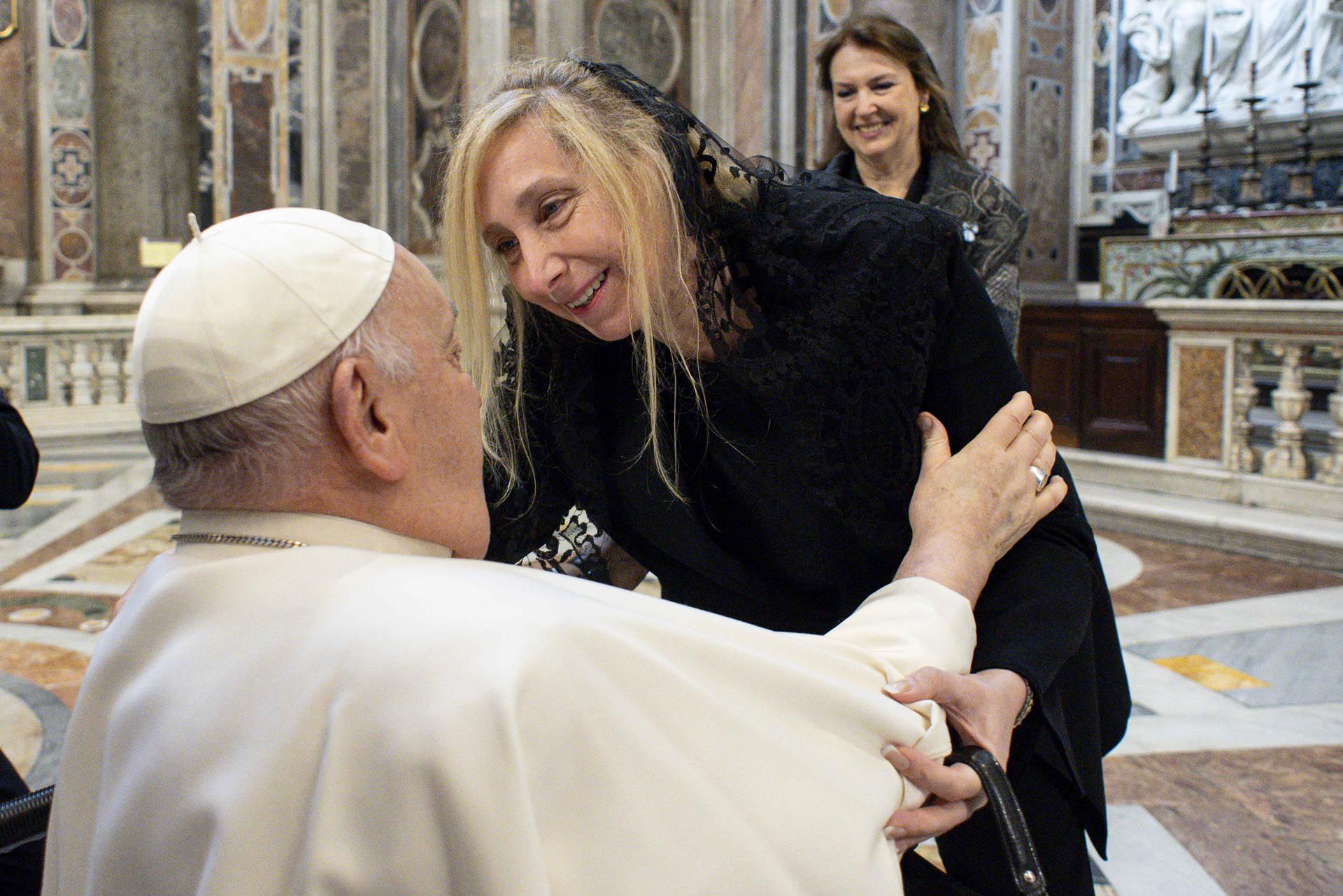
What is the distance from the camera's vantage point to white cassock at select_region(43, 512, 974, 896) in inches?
33.9

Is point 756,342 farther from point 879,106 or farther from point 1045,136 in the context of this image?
point 1045,136

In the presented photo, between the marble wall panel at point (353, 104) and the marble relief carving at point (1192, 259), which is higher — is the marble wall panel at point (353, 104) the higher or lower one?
the higher one

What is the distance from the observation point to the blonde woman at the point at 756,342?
1561 mm

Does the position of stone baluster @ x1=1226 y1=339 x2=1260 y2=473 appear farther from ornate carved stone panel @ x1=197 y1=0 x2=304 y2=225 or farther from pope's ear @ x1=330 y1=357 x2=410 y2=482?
ornate carved stone panel @ x1=197 y1=0 x2=304 y2=225

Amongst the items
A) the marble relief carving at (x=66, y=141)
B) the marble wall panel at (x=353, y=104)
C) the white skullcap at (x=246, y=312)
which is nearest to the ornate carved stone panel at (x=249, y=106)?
the marble wall panel at (x=353, y=104)

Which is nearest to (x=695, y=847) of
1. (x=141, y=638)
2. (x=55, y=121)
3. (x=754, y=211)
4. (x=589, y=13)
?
(x=141, y=638)

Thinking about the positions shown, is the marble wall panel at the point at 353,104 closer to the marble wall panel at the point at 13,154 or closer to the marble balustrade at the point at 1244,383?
the marble wall panel at the point at 13,154

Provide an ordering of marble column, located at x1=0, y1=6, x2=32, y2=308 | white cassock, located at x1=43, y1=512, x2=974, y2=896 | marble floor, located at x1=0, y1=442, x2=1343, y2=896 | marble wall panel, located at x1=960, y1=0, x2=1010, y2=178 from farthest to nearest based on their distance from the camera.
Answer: marble column, located at x1=0, y1=6, x2=32, y2=308 → marble wall panel, located at x1=960, y1=0, x2=1010, y2=178 → marble floor, located at x1=0, y1=442, x2=1343, y2=896 → white cassock, located at x1=43, y1=512, x2=974, y2=896

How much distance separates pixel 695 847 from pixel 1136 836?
2258 mm

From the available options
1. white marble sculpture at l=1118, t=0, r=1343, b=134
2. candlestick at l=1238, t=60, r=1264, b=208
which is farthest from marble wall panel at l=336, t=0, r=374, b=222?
candlestick at l=1238, t=60, r=1264, b=208

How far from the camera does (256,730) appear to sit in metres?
0.91

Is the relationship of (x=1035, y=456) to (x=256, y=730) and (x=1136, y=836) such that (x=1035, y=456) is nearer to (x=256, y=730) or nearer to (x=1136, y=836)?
(x=256, y=730)

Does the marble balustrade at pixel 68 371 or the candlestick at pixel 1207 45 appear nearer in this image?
the marble balustrade at pixel 68 371

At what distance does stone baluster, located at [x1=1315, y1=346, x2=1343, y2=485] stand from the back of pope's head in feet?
19.6
